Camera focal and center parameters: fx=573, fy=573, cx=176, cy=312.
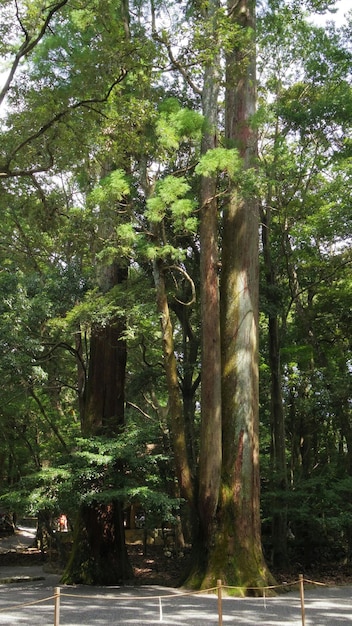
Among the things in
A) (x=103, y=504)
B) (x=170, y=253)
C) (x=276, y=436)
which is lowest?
(x=103, y=504)

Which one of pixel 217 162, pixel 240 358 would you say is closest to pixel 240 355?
pixel 240 358

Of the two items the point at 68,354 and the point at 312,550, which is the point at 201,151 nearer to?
the point at 68,354

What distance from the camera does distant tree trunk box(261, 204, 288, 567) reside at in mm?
13875

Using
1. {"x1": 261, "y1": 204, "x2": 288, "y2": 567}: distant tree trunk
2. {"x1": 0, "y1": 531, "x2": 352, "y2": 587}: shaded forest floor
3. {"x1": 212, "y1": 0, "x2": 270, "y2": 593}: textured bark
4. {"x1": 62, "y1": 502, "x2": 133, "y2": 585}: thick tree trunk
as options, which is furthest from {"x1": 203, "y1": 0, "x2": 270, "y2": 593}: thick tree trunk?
{"x1": 62, "y1": 502, "x2": 133, "y2": 585}: thick tree trunk

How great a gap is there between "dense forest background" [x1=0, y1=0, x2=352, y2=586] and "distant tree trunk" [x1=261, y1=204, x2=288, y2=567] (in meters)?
0.06

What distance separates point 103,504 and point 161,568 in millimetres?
4823

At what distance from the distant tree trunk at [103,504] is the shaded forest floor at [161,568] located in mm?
754

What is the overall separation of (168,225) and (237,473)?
5.28m

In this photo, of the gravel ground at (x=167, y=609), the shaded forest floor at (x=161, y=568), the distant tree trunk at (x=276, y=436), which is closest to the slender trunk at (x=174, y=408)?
the shaded forest floor at (x=161, y=568)

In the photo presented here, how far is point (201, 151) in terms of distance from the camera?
11273 mm

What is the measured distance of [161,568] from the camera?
14797 mm

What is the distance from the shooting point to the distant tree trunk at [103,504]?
11.7 meters

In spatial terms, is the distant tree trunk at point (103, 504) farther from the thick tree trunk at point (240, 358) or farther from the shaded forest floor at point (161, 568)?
the thick tree trunk at point (240, 358)

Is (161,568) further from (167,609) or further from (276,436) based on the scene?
(167,609)
